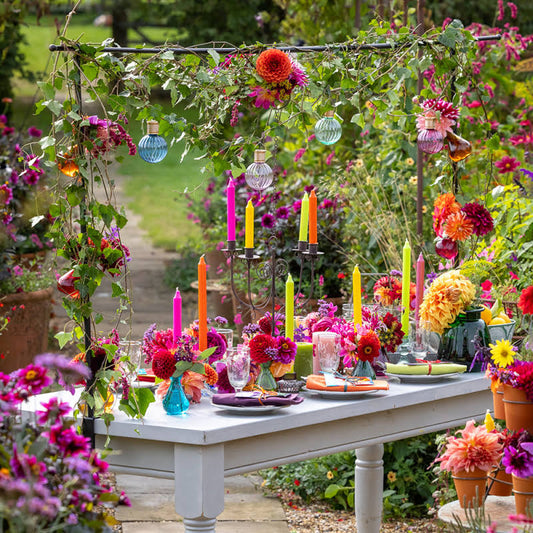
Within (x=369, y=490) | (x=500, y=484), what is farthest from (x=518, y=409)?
(x=369, y=490)

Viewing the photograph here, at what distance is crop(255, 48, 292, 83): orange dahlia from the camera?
2.60 metres

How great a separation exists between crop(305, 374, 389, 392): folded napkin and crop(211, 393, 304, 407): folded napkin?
4.7 inches

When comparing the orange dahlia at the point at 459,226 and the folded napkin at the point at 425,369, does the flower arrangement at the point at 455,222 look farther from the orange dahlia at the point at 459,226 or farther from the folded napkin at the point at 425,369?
the folded napkin at the point at 425,369

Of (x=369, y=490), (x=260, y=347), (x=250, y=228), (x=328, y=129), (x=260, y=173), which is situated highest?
(x=328, y=129)

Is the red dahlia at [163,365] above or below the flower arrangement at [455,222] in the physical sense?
below

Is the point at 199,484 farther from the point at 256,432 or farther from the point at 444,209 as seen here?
the point at 444,209

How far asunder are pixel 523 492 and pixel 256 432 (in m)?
0.70

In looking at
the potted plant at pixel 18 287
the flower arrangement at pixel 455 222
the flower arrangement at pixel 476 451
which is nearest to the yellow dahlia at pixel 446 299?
the flower arrangement at pixel 455 222

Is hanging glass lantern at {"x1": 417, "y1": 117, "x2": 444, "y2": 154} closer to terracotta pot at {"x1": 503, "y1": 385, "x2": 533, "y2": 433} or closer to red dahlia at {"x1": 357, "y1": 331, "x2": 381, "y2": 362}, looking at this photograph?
red dahlia at {"x1": 357, "y1": 331, "x2": 381, "y2": 362}

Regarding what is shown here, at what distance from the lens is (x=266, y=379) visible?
263cm

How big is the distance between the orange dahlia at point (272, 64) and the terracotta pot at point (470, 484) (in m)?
1.19

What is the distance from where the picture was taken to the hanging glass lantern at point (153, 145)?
8.63 ft

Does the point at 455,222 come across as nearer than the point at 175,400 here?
No

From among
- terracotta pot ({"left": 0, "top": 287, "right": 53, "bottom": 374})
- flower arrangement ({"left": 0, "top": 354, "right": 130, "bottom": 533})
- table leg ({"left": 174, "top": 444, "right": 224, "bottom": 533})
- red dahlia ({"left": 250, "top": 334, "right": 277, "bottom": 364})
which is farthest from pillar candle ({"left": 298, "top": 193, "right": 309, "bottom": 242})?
terracotta pot ({"left": 0, "top": 287, "right": 53, "bottom": 374})
